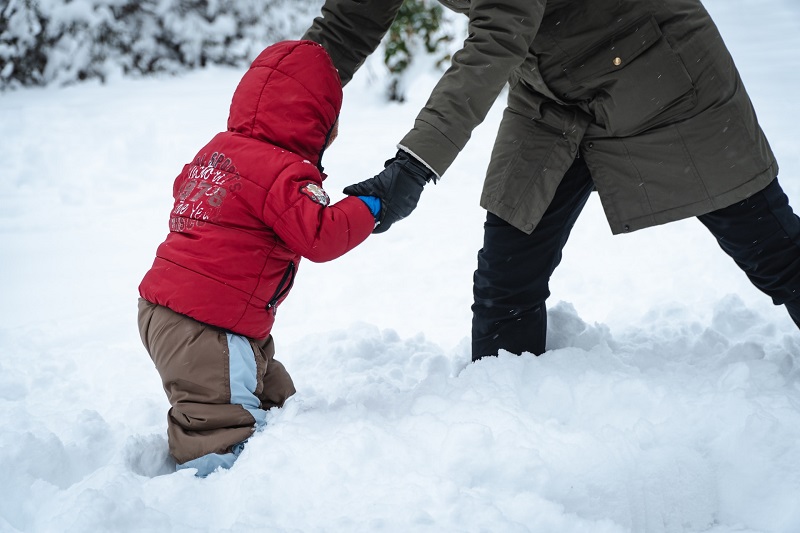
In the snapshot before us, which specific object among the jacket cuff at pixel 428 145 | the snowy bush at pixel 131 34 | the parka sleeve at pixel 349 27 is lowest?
the snowy bush at pixel 131 34

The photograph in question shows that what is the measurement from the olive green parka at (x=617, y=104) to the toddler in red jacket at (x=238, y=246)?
0.33m

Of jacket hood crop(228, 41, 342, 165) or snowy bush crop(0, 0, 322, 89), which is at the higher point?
jacket hood crop(228, 41, 342, 165)

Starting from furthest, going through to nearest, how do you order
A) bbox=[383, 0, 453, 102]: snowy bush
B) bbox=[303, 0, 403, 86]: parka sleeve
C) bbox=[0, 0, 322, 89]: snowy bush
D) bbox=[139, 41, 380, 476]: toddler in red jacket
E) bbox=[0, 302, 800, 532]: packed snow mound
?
bbox=[0, 0, 322, 89]: snowy bush
bbox=[383, 0, 453, 102]: snowy bush
bbox=[303, 0, 403, 86]: parka sleeve
bbox=[139, 41, 380, 476]: toddler in red jacket
bbox=[0, 302, 800, 532]: packed snow mound

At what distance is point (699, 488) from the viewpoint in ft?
5.80

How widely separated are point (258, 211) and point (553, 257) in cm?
100

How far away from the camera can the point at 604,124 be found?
212cm

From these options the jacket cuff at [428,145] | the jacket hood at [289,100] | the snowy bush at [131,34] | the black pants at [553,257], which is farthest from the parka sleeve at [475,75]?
the snowy bush at [131,34]

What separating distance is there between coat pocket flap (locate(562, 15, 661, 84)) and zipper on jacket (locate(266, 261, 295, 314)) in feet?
3.23

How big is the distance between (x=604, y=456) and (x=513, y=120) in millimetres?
1109

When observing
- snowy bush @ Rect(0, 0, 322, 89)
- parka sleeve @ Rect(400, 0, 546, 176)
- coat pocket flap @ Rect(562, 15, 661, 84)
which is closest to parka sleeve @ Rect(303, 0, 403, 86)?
parka sleeve @ Rect(400, 0, 546, 176)

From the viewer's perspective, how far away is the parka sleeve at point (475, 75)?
1849mm

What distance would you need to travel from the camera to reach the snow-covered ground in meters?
1.68

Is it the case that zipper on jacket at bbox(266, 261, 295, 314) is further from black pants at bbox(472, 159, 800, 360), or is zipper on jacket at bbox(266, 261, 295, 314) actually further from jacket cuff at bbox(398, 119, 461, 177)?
black pants at bbox(472, 159, 800, 360)

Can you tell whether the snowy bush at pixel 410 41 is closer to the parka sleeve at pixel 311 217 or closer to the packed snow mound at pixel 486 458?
the packed snow mound at pixel 486 458
